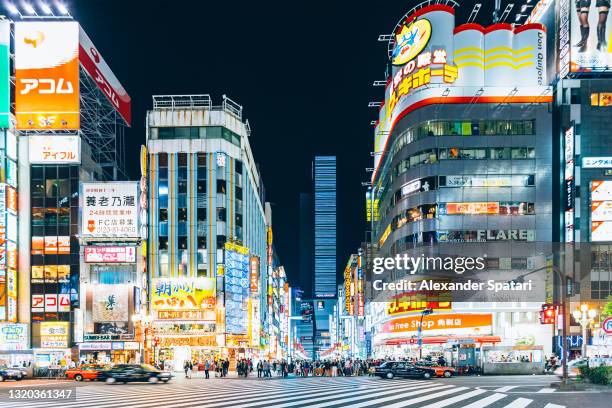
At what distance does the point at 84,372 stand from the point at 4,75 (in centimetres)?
2756

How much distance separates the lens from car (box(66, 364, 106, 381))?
46566mm

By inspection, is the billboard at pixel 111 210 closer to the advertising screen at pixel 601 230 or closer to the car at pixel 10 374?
the car at pixel 10 374

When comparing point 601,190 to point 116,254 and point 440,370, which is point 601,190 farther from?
point 116,254

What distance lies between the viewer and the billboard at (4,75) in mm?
59062

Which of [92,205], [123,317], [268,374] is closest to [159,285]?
[123,317]

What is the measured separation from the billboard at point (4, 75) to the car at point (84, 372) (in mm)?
23343

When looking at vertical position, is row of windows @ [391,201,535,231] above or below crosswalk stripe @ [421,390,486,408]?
above

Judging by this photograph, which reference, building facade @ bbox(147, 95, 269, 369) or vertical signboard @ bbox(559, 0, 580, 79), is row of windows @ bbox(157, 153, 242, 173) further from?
vertical signboard @ bbox(559, 0, 580, 79)

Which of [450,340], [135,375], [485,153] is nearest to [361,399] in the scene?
[135,375]

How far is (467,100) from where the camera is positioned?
77.8 meters

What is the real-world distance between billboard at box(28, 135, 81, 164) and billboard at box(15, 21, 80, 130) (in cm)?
389

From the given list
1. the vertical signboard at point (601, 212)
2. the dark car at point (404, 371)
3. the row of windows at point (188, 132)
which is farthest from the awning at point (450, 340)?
the row of windows at point (188, 132)

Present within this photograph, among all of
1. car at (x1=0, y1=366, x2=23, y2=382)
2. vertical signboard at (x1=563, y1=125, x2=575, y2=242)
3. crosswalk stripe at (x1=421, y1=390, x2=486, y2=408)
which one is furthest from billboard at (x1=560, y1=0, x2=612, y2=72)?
car at (x1=0, y1=366, x2=23, y2=382)

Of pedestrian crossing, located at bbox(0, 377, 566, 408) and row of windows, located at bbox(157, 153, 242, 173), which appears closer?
pedestrian crossing, located at bbox(0, 377, 566, 408)
